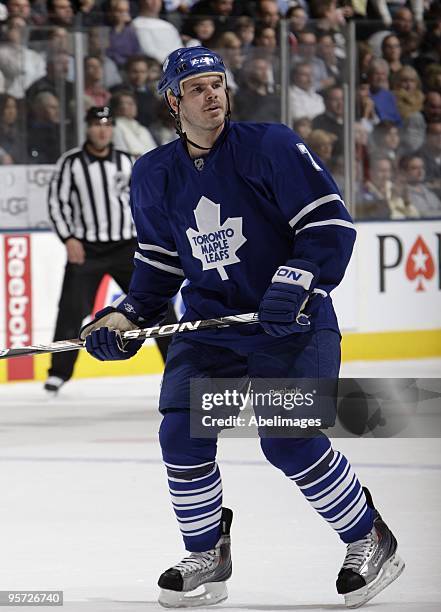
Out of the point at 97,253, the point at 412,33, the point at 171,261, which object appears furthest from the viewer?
the point at 412,33

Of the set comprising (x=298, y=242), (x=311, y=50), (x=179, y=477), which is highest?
(x=311, y=50)

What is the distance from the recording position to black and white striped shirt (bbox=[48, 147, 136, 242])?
7.01 m

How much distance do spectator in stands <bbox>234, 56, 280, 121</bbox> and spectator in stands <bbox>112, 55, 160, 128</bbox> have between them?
46 centimetres

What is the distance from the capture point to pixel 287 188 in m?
3.02

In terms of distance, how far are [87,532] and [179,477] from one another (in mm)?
901

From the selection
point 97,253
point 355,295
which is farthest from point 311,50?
point 97,253

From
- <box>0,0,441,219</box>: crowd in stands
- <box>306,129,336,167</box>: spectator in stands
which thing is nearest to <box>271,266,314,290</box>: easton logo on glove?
<box>0,0,441,219</box>: crowd in stands

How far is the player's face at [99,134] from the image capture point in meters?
7.00

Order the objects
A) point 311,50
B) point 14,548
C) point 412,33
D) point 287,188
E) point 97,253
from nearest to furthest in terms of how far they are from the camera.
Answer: point 287,188, point 14,548, point 97,253, point 311,50, point 412,33

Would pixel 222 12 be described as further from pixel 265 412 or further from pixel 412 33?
pixel 265 412

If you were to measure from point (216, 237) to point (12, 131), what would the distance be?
4.59 m

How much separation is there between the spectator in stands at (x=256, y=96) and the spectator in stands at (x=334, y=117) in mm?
243

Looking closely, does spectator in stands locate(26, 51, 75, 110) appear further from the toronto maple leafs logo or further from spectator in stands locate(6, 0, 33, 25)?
the toronto maple leafs logo

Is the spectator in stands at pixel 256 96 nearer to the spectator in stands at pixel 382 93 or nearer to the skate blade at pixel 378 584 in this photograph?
the spectator in stands at pixel 382 93
